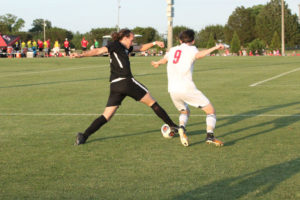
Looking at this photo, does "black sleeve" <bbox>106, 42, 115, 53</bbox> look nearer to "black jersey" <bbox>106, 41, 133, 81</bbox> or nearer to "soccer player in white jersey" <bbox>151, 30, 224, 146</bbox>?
"black jersey" <bbox>106, 41, 133, 81</bbox>

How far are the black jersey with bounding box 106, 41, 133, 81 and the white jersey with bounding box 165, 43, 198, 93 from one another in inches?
25.8

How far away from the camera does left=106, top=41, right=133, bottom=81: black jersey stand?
7832 mm

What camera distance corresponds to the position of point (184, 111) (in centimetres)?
816

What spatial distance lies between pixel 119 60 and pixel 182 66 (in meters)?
0.94

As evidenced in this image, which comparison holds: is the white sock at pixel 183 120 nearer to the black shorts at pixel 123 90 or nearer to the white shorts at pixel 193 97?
the white shorts at pixel 193 97

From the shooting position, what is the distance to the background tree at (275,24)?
105750 mm

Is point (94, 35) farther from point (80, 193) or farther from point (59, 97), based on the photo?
point (80, 193)

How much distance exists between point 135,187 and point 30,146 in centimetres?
276

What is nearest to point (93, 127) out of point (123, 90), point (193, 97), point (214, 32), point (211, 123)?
point (123, 90)

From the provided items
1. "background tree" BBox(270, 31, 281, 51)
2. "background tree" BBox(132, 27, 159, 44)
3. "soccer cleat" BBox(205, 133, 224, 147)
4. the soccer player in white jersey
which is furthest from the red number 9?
"background tree" BBox(132, 27, 159, 44)

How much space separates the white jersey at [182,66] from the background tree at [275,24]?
102 meters

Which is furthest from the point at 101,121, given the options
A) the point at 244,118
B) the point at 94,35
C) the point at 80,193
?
the point at 94,35

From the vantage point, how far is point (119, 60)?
7848mm

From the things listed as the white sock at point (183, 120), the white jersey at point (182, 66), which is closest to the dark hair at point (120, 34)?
the white jersey at point (182, 66)
